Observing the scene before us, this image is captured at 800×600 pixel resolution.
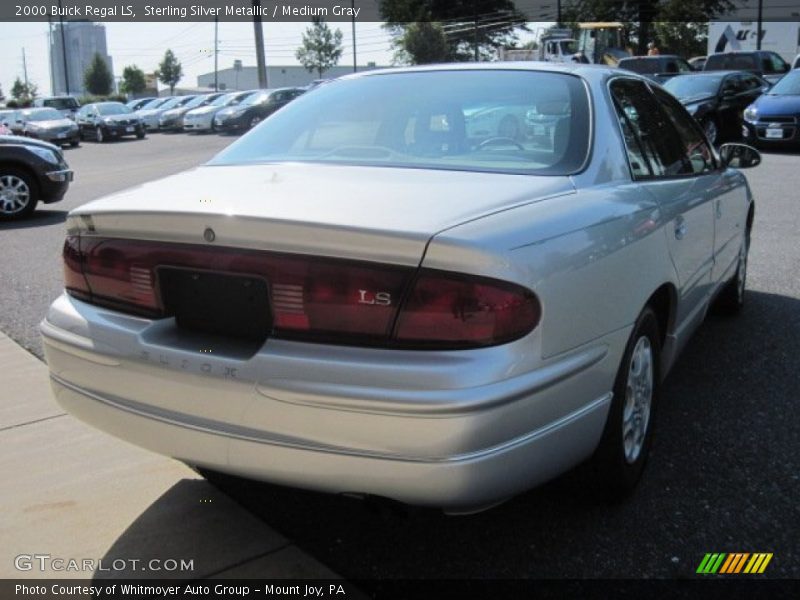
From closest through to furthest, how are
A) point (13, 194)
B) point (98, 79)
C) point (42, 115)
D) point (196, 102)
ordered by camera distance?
point (13, 194)
point (42, 115)
point (196, 102)
point (98, 79)

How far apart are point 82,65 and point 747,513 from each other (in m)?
132

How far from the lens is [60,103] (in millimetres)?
42562

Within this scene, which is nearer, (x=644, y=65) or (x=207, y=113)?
(x=644, y=65)

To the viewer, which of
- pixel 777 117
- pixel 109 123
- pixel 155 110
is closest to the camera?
pixel 777 117

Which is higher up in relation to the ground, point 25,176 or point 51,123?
point 51,123

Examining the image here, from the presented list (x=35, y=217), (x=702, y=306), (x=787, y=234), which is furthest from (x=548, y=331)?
(x=35, y=217)

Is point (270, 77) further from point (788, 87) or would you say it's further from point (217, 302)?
point (217, 302)

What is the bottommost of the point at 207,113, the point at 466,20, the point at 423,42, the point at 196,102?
the point at 207,113

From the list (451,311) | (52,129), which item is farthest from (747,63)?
(451,311)

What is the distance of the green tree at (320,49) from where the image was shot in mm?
78750

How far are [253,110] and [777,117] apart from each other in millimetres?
19523

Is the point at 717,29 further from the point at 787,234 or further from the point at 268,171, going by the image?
the point at 268,171

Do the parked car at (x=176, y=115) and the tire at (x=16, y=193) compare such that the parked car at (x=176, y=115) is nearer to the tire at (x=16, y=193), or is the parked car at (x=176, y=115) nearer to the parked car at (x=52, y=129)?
the parked car at (x=52, y=129)

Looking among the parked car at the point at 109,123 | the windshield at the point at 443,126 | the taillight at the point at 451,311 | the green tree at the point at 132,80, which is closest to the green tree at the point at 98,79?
the green tree at the point at 132,80
